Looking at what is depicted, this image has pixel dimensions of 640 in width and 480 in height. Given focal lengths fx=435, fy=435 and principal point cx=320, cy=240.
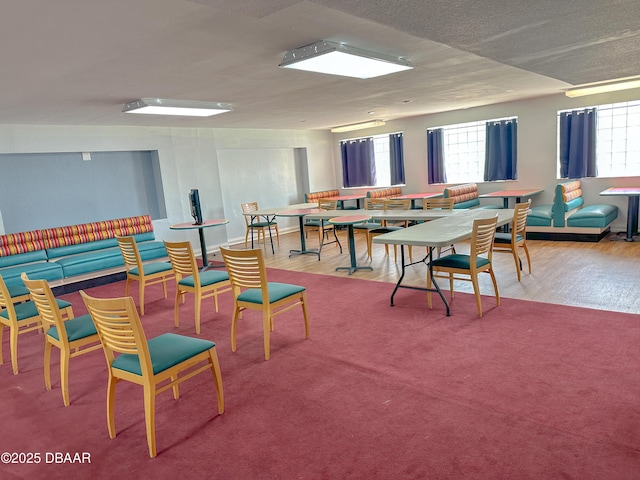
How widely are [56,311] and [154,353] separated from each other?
85cm

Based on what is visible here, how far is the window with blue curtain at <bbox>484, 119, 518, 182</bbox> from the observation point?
326 inches

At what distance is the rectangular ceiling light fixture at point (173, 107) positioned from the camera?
5.00m

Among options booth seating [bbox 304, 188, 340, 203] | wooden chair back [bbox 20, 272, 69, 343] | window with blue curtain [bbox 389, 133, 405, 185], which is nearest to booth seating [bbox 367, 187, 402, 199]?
window with blue curtain [bbox 389, 133, 405, 185]

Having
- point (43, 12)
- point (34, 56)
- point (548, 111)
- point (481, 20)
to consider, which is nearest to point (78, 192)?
point (34, 56)

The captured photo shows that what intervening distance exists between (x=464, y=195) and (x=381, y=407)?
6.46 m

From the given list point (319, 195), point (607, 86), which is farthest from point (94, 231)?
point (607, 86)

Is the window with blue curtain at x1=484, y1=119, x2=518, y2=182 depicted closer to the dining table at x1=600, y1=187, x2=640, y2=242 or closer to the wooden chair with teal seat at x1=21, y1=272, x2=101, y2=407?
the dining table at x1=600, y1=187, x2=640, y2=242

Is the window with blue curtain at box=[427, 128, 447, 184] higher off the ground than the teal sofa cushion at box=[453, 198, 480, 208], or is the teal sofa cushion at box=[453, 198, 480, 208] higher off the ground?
the window with blue curtain at box=[427, 128, 447, 184]

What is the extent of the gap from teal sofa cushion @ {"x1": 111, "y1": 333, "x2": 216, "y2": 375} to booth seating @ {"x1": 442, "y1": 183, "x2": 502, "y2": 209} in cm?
612

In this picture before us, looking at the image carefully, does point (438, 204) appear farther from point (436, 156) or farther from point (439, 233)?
point (436, 156)

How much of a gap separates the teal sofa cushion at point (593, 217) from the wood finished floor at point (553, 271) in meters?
0.30

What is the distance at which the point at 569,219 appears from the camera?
22.6 feet

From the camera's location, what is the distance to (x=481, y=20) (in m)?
2.06

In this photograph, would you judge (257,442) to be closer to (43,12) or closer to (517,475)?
(517,475)
